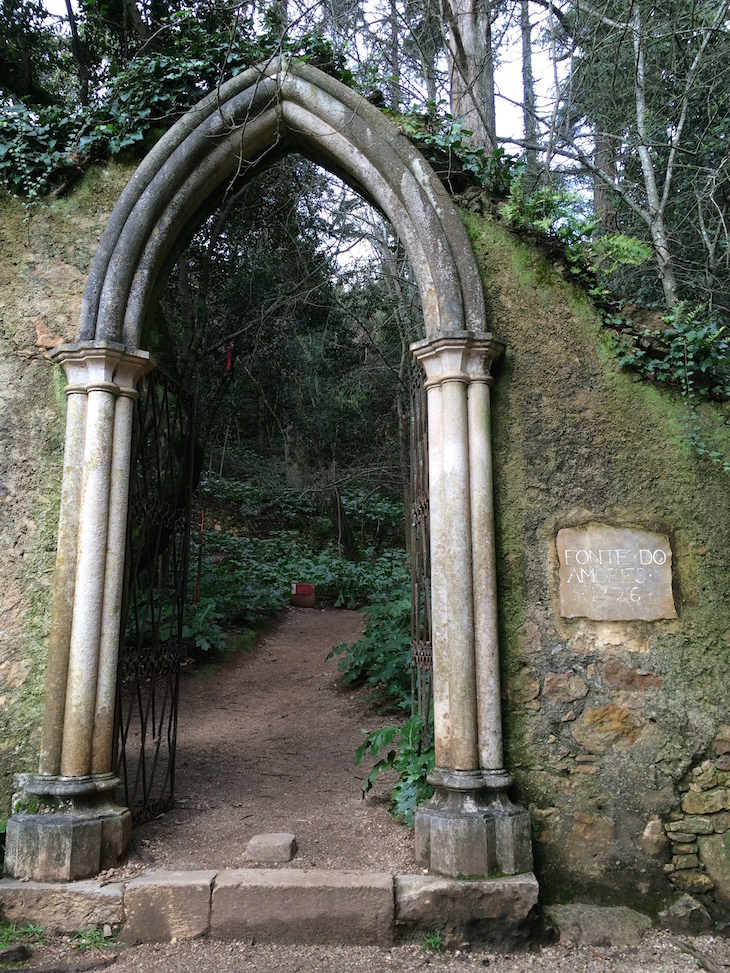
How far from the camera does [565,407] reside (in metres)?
3.85

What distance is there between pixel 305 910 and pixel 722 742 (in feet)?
7.21

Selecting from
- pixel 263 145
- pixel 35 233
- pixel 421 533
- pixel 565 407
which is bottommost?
pixel 421 533

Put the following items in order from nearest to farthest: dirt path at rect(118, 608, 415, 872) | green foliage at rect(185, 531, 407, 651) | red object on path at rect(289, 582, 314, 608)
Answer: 1. dirt path at rect(118, 608, 415, 872)
2. green foliage at rect(185, 531, 407, 651)
3. red object on path at rect(289, 582, 314, 608)

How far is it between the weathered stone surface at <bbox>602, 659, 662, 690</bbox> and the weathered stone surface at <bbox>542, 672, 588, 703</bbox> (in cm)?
13

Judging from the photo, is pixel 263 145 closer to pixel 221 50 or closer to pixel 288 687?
pixel 221 50

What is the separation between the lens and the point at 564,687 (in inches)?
140

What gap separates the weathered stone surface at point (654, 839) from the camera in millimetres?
3379

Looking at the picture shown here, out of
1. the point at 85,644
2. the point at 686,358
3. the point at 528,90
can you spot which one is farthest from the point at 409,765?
the point at 528,90

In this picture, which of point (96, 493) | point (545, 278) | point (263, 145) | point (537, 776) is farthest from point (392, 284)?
point (537, 776)

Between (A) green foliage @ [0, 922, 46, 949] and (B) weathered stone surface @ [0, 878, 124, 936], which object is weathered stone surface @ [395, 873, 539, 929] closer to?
(B) weathered stone surface @ [0, 878, 124, 936]

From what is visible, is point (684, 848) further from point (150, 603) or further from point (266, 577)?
point (266, 577)

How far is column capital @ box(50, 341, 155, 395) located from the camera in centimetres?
379

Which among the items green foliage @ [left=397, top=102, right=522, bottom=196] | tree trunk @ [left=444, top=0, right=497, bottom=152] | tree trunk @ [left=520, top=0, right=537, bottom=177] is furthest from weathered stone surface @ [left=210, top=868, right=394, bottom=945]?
tree trunk @ [left=520, top=0, right=537, bottom=177]

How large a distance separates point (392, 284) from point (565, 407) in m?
5.78
